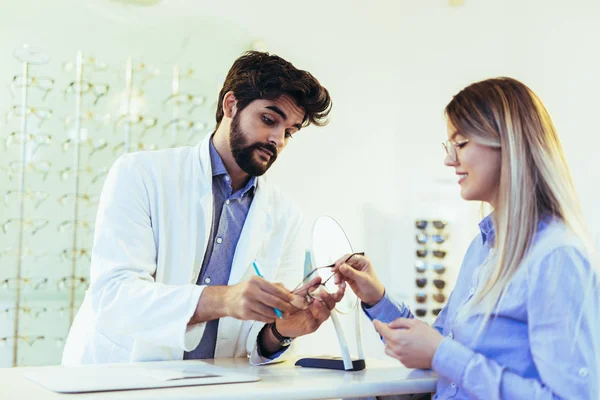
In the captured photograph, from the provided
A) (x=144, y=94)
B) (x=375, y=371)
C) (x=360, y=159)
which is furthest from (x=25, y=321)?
(x=375, y=371)

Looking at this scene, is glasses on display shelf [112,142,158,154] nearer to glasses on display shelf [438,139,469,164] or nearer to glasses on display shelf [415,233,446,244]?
glasses on display shelf [415,233,446,244]

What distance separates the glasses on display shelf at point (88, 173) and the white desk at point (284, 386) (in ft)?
7.64

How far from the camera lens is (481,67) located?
4.21 meters

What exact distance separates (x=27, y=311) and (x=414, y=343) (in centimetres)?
280

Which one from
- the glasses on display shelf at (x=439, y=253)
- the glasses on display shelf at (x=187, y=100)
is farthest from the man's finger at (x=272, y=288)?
the glasses on display shelf at (x=439, y=253)

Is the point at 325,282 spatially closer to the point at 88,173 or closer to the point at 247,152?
the point at 247,152

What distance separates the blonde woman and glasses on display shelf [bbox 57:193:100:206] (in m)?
2.65

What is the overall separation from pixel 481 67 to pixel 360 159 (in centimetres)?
93

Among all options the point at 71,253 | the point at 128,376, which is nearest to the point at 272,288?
the point at 128,376

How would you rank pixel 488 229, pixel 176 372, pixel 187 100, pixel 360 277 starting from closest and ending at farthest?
pixel 176 372 → pixel 488 229 → pixel 360 277 → pixel 187 100

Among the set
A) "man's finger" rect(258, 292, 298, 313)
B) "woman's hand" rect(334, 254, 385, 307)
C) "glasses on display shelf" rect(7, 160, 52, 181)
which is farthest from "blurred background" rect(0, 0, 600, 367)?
"man's finger" rect(258, 292, 298, 313)

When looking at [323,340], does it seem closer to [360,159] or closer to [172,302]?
[360,159]

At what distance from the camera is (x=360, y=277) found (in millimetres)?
1816

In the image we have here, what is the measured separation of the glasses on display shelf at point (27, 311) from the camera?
369cm
